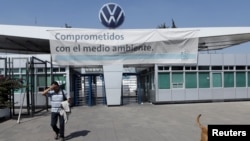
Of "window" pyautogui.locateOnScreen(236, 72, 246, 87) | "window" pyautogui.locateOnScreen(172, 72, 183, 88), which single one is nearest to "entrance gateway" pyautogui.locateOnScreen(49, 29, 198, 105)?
"window" pyautogui.locateOnScreen(172, 72, 183, 88)

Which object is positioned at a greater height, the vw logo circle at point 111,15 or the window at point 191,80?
the vw logo circle at point 111,15

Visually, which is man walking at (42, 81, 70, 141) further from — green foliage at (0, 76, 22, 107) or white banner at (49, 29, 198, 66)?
white banner at (49, 29, 198, 66)

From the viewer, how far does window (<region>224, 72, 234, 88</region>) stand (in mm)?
24453

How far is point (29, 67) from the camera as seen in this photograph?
16.7m

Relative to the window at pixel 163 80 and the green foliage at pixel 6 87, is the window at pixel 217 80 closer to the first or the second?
the window at pixel 163 80

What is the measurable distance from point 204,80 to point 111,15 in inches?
319

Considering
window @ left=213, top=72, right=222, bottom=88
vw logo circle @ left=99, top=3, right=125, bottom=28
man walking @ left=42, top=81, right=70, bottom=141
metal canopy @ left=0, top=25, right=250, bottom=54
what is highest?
vw logo circle @ left=99, top=3, right=125, bottom=28

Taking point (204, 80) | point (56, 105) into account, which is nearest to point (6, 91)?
point (56, 105)

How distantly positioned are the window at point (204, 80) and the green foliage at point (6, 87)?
1341 cm

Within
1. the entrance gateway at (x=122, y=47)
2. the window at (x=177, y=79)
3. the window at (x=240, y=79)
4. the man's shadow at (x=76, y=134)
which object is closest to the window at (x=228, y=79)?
the window at (x=240, y=79)

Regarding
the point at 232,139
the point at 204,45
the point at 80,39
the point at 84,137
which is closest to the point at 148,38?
the point at 80,39

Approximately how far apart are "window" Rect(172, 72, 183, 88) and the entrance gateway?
4.42 metres

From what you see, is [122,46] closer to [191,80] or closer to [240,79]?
[191,80]

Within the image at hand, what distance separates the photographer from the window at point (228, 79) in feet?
80.2
